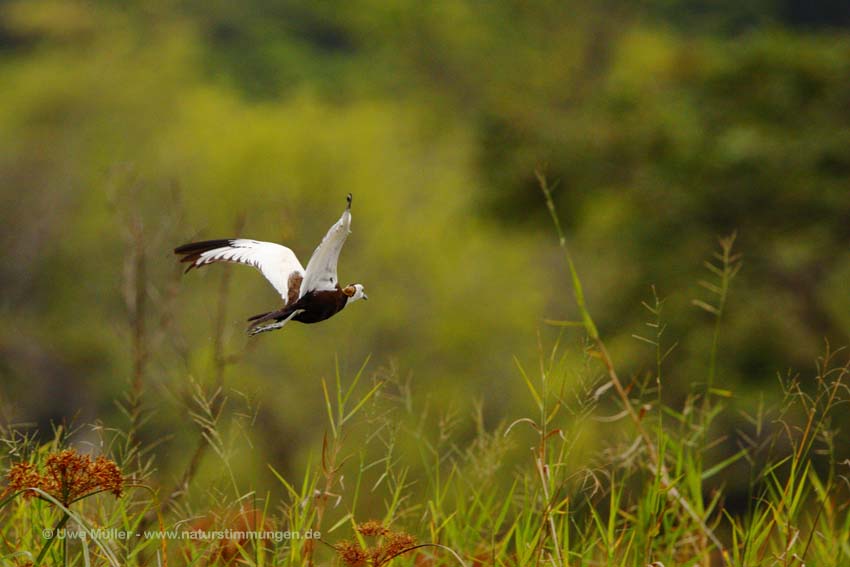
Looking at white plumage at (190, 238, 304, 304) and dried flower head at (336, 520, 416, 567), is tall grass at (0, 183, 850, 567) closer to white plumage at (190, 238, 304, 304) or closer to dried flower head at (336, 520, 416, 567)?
dried flower head at (336, 520, 416, 567)

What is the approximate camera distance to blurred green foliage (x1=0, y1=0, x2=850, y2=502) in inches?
496

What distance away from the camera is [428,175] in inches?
1287

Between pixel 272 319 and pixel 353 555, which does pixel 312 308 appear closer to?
pixel 272 319

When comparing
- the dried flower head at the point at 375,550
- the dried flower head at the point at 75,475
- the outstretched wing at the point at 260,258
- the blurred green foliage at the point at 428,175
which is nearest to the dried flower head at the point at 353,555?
the dried flower head at the point at 375,550

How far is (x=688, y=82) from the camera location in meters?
15.2

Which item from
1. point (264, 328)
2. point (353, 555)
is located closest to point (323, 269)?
point (264, 328)

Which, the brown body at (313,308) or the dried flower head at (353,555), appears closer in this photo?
the brown body at (313,308)

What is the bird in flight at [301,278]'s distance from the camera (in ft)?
5.79

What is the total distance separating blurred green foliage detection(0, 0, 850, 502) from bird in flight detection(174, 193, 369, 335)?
6.36ft

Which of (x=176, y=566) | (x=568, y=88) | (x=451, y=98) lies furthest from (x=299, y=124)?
(x=176, y=566)

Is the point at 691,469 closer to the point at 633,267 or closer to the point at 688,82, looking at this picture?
the point at 633,267

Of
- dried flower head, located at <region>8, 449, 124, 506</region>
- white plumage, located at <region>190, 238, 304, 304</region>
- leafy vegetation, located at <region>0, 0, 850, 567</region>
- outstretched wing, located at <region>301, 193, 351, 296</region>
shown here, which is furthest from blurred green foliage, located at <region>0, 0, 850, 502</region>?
outstretched wing, located at <region>301, 193, 351, 296</region>

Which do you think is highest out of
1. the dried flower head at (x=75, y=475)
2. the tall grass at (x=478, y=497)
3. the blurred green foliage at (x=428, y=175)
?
the dried flower head at (x=75, y=475)

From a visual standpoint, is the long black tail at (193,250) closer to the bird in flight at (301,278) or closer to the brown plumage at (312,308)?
the bird in flight at (301,278)
